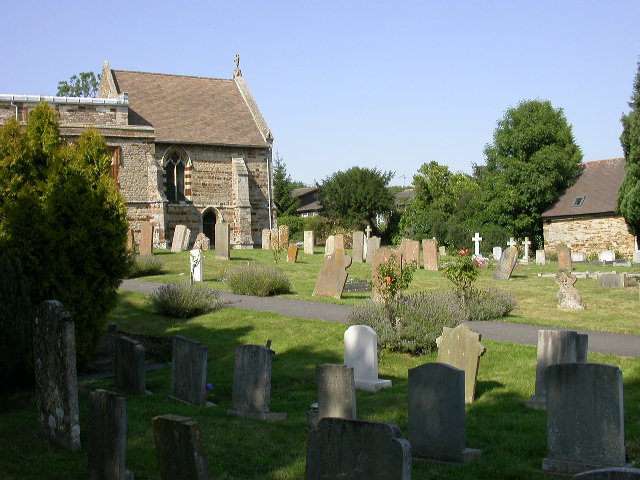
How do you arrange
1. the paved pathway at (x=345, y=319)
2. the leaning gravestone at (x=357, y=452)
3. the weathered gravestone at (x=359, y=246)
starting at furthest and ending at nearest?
the weathered gravestone at (x=359, y=246)
the paved pathway at (x=345, y=319)
the leaning gravestone at (x=357, y=452)

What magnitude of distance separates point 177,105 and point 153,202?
270 inches

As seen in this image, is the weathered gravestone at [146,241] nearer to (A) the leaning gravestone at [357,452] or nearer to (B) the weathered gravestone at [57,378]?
(B) the weathered gravestone at [57,378]

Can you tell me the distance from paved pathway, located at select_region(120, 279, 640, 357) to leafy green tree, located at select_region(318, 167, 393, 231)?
34.8 meters

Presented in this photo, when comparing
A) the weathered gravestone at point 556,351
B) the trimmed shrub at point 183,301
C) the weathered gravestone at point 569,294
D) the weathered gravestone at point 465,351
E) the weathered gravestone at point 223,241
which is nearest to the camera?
the weathered gravestone at point 556,351

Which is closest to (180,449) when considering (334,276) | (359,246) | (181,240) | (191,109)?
(334,276)

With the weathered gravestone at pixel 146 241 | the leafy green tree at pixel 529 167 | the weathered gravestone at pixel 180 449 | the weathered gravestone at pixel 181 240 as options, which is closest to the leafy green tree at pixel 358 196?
the leafy green tree at pixel 529 167

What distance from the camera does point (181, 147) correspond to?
39.9m

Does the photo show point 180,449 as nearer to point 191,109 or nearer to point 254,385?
point 254,385

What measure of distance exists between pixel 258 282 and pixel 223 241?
29.7 ft

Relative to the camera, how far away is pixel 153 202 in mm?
37406

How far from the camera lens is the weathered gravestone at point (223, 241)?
2830 centimetres

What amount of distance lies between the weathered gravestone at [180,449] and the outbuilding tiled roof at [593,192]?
1584 inches

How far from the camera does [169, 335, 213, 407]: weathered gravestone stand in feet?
31.3

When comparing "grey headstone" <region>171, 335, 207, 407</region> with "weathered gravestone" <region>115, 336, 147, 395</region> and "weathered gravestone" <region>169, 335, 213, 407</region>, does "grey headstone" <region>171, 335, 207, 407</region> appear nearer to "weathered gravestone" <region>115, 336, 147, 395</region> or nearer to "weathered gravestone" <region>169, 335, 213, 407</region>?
"weathered gravestone" <region>169, 335, 213, 407</region>
